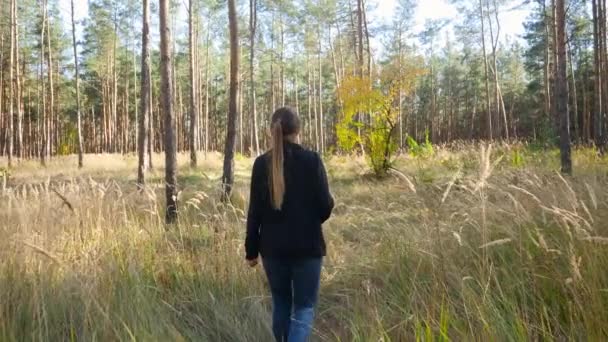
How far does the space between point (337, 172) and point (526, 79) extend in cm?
4449

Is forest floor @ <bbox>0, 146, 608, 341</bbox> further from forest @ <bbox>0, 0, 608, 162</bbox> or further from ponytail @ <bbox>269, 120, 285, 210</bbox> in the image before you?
forest @ <bbox>0, 0, 608, 162</bbox>

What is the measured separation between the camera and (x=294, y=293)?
9.89 feet

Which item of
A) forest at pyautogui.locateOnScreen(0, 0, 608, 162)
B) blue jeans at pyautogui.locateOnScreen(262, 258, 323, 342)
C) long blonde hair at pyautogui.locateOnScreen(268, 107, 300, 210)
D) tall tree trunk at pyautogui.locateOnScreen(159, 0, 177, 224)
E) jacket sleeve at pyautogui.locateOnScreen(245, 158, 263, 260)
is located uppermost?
forest at pyautogui.locateOnScreen(0, 0, 608, 162)

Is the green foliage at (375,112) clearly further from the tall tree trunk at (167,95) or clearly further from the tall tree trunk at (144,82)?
the tall tree trunk at (144,82)

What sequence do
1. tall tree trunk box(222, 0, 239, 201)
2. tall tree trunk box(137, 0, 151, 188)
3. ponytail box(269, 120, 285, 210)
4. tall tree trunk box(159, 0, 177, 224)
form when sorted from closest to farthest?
ponytail box(269, 120, 285, 210)
tall tree trunk box(159, 0, 177, 224)
tall tree trunk box(222, 0, 239, 201)
tall tree trunk box(137, 0, 151, 188)

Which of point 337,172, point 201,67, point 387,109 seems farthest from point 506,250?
point 201,67

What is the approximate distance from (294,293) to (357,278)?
4.06 ft

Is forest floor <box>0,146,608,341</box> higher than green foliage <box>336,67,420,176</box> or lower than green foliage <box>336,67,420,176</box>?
lower

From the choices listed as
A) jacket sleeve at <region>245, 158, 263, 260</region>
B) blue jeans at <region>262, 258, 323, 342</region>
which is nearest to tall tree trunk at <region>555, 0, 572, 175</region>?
blue jeans at <region>262, 258, 323, 342</region>

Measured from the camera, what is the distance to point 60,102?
37.8 meters

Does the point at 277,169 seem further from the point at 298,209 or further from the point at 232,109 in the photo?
the point at 232,109

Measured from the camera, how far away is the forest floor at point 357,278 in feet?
7.60

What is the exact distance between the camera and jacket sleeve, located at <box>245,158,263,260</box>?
3.06 meters

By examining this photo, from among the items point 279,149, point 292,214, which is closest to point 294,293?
point 292,214
